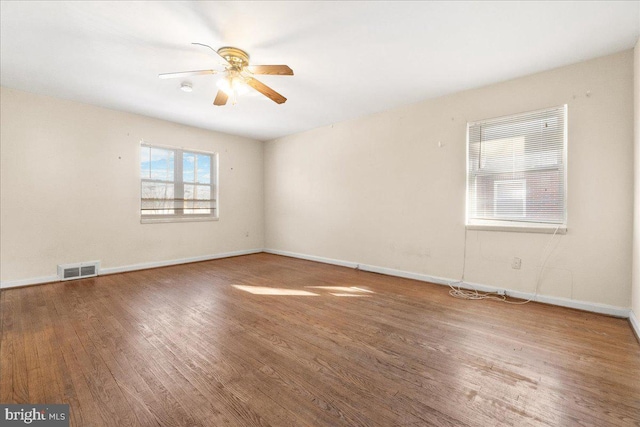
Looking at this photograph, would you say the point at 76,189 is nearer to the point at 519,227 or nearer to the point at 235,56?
the point at 235,56

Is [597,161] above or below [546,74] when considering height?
below

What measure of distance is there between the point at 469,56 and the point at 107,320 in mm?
4519

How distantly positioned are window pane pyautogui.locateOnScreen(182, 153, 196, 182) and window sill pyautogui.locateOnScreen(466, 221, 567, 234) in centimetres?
509

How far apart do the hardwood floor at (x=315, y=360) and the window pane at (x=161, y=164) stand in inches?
96.4

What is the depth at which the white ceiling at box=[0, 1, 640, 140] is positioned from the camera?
220 centimetres

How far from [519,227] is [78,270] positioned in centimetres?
620

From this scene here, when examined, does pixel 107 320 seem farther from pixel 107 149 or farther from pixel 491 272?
pixel 491 272

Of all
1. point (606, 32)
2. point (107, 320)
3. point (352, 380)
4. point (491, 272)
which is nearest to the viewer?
point (352, 380)

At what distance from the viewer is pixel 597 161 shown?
2832 millimetres

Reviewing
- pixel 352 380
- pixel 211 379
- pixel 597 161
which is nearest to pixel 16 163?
pixel 211 379

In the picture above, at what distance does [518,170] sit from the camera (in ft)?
10.9

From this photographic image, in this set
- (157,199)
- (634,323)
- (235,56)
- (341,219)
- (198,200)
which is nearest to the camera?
(634,323)

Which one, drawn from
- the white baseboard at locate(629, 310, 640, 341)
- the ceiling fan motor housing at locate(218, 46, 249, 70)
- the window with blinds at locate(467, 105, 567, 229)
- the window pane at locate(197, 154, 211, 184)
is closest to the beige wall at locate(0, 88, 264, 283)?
the window pane at locate(197, 154, 211, 184)

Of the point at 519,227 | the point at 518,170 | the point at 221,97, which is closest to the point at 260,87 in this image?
the point at 221,97
